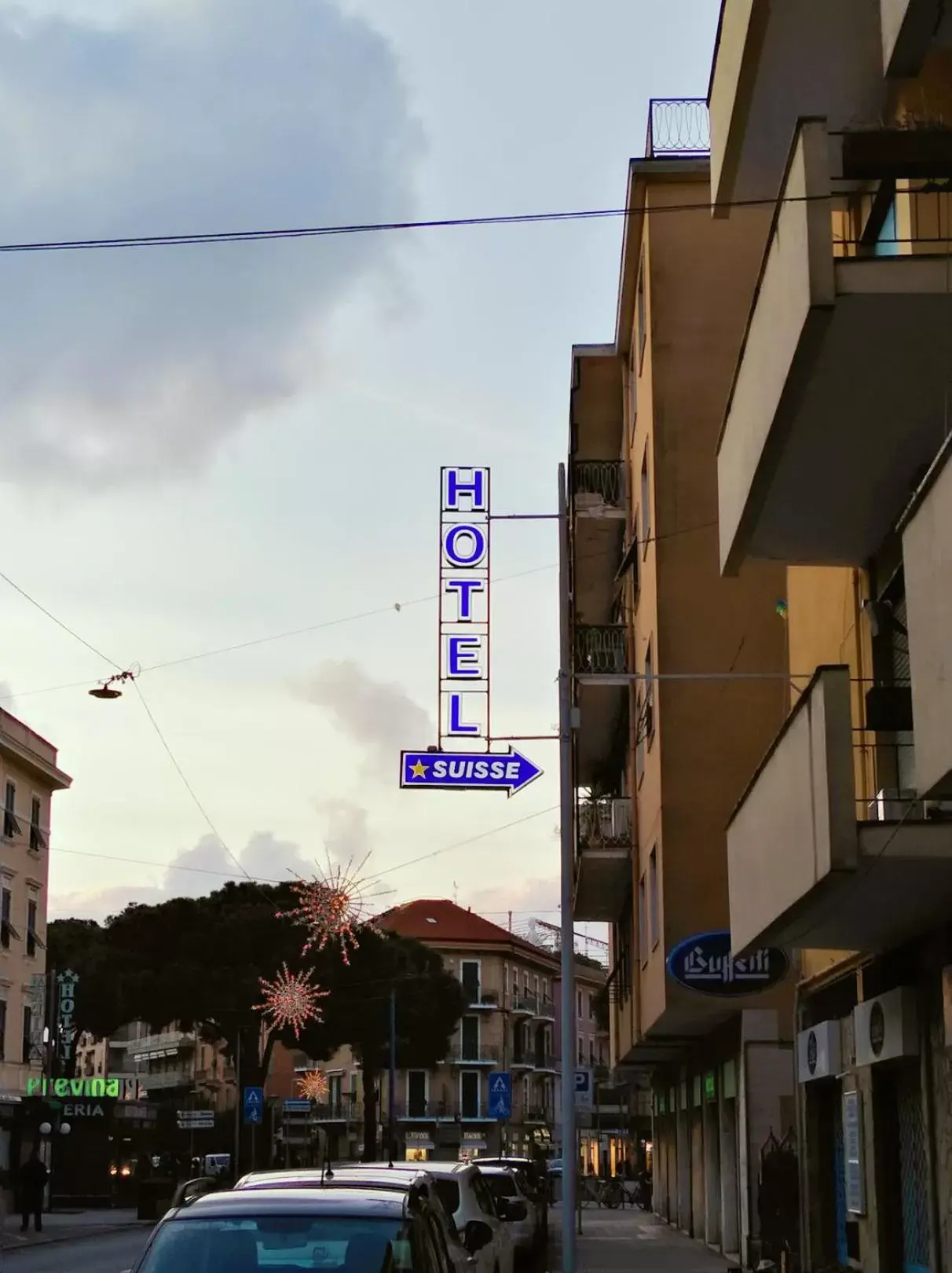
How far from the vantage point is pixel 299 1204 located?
307 inches

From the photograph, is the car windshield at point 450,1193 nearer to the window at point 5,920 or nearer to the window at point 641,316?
the window at point 641,316

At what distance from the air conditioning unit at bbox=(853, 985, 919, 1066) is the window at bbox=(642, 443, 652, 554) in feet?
39.9

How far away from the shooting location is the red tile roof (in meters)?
102

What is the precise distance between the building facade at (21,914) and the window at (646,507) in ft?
91.0

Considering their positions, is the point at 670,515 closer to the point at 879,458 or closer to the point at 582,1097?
the point at 582,1097

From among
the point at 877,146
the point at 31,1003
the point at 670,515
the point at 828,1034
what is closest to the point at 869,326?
the point at 877,146

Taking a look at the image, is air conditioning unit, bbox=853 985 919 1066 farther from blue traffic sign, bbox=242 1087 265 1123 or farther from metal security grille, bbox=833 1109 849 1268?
blue traffic sign, bbox=242 1087 265 1123

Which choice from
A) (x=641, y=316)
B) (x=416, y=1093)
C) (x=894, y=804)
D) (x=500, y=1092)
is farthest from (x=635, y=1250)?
(x=416, y=1093)

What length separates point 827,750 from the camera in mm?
10375

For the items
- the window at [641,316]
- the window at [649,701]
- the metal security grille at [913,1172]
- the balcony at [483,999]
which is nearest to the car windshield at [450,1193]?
the metal security grille at [913,1172]

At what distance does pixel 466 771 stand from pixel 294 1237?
12.7 m

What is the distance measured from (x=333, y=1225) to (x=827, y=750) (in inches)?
173

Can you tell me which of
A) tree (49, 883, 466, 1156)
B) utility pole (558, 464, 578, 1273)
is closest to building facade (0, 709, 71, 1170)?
tree (49, 883, 466, 1156)

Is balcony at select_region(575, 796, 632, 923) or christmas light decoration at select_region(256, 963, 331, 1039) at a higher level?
balcony at select_region(575, 796, 632, 923)
